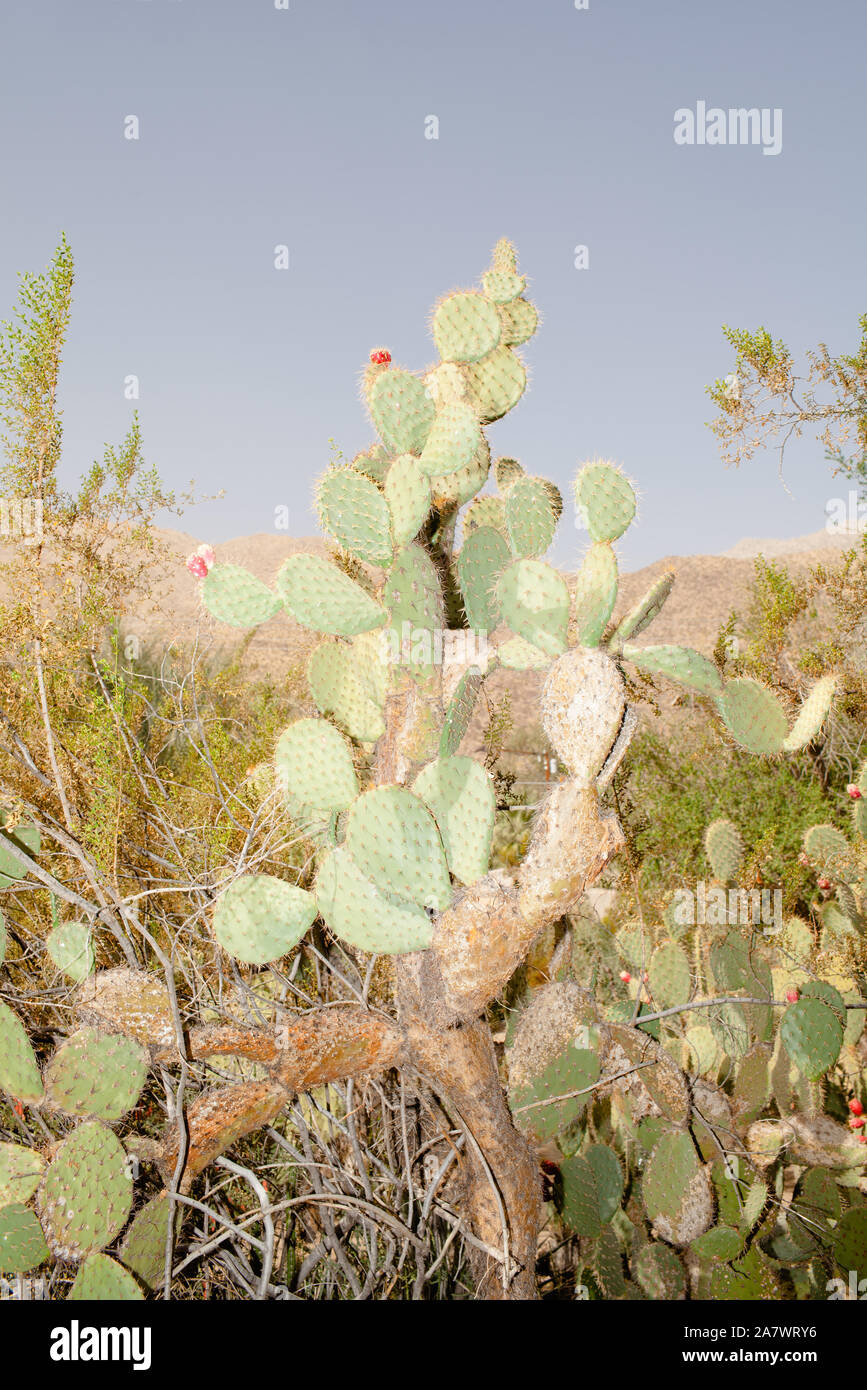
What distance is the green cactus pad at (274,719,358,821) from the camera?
1.67 metres

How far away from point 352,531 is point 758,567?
5.30m

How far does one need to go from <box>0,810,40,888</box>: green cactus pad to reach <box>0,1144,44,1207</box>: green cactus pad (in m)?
0.56

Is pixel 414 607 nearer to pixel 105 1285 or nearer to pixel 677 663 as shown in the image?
pixel 677 663

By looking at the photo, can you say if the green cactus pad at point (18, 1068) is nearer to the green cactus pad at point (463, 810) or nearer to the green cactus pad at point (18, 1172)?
the green cactus pad at point (18, 1172)

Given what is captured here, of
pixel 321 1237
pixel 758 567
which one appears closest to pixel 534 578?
pixel 321 1237

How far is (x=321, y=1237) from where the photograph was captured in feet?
6.66

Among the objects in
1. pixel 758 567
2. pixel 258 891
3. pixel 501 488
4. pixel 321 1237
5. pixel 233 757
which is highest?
pixel 758 567

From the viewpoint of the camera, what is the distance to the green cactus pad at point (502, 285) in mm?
1806

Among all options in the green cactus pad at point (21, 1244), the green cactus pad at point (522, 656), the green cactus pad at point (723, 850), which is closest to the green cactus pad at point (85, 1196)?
the green cactus pad at point (21, 1244)

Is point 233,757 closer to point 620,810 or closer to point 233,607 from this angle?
point 620,810

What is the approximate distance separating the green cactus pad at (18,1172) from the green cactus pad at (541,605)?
1.32 meters

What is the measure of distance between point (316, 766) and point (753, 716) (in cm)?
85

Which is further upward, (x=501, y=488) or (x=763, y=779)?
(x=501, y=488)

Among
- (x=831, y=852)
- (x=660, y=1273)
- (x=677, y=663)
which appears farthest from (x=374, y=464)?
(x=831, y=852)
